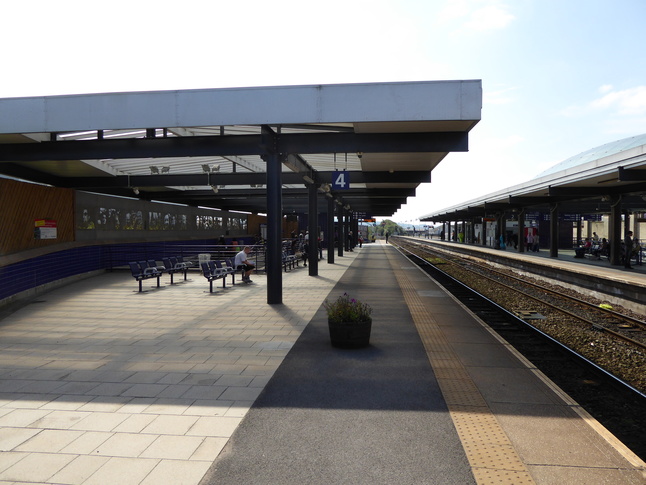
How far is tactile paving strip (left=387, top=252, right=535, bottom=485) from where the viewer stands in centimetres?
329

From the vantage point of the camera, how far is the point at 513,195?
28.4 metres

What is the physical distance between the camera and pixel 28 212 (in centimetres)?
1295

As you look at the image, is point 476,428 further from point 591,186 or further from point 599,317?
point 591,186

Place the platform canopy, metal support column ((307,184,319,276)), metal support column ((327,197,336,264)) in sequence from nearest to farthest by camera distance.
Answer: the platform canopy < metal support column ((307,184,319,276)) < metal support column ((327,197,336,264))

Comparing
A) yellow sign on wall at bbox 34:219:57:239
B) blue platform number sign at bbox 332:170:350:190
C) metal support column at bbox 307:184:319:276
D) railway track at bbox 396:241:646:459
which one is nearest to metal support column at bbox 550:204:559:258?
metal support column at bbox 307:184:319:276

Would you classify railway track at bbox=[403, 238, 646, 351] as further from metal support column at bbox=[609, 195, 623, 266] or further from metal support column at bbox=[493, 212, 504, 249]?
metal support column at bbox=[493, 212, 504, 249]

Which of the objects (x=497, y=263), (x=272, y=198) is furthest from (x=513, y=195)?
(x=272, y=198)

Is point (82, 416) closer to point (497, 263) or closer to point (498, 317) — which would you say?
point (498, 317)

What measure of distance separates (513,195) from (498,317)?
1988 centimetres

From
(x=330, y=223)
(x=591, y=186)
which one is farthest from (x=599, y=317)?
(x=330, y=223)

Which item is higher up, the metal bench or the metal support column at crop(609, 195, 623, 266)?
the metal support column at crop(609, 195, 623, 266)

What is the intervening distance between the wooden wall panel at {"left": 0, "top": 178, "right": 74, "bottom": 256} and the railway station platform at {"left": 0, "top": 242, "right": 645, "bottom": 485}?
14.5ft

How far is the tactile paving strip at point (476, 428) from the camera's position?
3.29m

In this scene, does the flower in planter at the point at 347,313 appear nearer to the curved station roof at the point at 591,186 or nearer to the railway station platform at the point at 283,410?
the railway station platform at the point at 283,410
